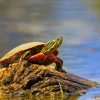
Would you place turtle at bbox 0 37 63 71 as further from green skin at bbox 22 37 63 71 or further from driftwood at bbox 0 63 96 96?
driftwood at bbox 0 63 96 96

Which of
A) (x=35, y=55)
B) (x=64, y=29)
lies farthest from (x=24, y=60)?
(x=64, y=29)

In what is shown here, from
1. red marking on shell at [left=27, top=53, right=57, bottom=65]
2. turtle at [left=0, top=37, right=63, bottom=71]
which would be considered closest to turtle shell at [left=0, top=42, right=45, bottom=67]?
turtle at [left=0, top=37, right=63, bottom=71]

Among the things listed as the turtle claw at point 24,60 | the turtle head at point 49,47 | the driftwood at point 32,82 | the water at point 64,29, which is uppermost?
the water at point 64,29

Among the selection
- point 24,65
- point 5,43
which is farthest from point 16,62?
point 5,43

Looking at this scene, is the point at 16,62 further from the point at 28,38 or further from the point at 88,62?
the point at 28,38

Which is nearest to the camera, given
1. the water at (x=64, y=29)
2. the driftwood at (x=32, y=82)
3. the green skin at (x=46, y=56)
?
the driftwood at (x=32, y=82)

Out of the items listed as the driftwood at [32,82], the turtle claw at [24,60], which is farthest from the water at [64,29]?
the turtle claw at [24,60]

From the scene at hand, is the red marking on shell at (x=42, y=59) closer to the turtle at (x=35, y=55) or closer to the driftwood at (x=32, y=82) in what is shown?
the turtle at (x=35, y=55)
